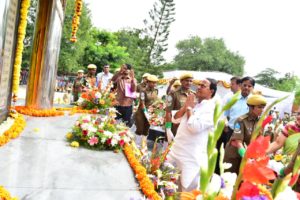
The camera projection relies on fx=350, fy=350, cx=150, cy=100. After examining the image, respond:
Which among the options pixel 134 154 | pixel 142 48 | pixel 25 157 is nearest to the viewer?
pixel 25 157

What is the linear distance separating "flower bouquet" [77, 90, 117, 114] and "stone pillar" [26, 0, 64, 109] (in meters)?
0.92

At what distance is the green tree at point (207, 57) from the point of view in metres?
73.2

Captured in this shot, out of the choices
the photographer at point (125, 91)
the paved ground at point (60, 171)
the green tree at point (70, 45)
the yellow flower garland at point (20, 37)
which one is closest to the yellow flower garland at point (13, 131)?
the paved ground at point (60, 171)

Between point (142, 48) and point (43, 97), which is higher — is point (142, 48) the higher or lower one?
the higher one

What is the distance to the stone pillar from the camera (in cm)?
689

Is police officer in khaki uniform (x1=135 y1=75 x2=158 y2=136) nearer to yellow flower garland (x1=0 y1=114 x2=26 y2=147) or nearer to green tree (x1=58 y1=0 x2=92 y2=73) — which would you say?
yellow flower garland (x1=0 y1=114 x2=26 y2=147)

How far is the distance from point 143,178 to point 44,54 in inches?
165

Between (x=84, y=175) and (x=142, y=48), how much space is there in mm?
40026

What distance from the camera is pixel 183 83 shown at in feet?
18.2

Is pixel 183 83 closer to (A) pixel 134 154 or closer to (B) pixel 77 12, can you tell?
(A) pixel 134 154

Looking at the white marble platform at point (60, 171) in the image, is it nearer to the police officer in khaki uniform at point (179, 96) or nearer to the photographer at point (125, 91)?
the police officer in khaki uniform at point (179, 96)

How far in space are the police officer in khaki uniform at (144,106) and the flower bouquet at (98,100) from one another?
0.74 meters

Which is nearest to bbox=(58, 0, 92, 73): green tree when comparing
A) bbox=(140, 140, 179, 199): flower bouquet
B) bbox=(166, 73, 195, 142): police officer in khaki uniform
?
bbox=(166, 73, 195, 142): police officer in khaki uniform

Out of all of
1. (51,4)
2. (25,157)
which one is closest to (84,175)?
(25,157)
